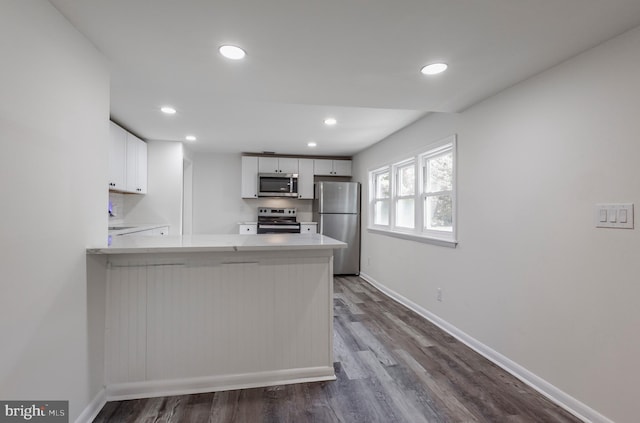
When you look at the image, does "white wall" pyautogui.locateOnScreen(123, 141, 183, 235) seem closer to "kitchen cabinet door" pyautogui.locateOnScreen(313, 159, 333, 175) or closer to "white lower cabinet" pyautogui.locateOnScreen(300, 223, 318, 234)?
"white lower cabinet" pyautogui.locateOnScreen(300, 223, 318, 234)

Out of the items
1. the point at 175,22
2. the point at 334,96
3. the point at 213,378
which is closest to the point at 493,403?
the point at 213,378

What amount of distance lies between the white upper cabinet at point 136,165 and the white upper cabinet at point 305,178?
2.46 metres

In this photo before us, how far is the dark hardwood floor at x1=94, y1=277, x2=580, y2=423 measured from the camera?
171cm

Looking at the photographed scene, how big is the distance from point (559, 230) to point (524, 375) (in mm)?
1030

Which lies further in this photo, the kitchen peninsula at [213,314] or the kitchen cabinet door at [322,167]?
the kitchen cabinet door at [322,167]

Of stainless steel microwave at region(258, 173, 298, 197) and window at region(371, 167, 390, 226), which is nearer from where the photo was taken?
window at region(371, 167, 390, 226)

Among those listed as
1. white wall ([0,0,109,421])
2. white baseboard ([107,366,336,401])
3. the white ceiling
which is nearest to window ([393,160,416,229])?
the white ceiling

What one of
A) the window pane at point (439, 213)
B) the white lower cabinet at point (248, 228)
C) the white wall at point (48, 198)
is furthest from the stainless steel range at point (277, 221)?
the white wall at point (48, 198)

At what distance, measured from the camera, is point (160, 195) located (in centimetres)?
448

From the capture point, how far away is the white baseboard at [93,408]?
160cm

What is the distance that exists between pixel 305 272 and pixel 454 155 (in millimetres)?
1823

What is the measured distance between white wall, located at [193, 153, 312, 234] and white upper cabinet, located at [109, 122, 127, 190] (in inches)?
72.1

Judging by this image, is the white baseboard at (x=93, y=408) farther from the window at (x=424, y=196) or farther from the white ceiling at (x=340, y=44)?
the window at (x=424, y=196)

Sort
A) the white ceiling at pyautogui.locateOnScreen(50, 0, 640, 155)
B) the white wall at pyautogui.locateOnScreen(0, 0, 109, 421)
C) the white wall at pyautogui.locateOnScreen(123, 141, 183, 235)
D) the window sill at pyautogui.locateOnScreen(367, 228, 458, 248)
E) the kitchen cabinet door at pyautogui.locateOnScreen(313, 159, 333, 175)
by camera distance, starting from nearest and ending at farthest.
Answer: the white wall at pyautogui.locateOnScreen(0, 0, 109, 421)
the white ceiling at pyautogui.locateOnScreen(50, 0, 640, 155)
the window sill at pyautogui.locateOnScreen(367, 228, 458, 248)
the white wall at pyautogui.locateOnScreen(123, 141, 183, 235)
the kitchen cabinet door at pyautogui.locateOnScreen(313, 159, 333, 175)
